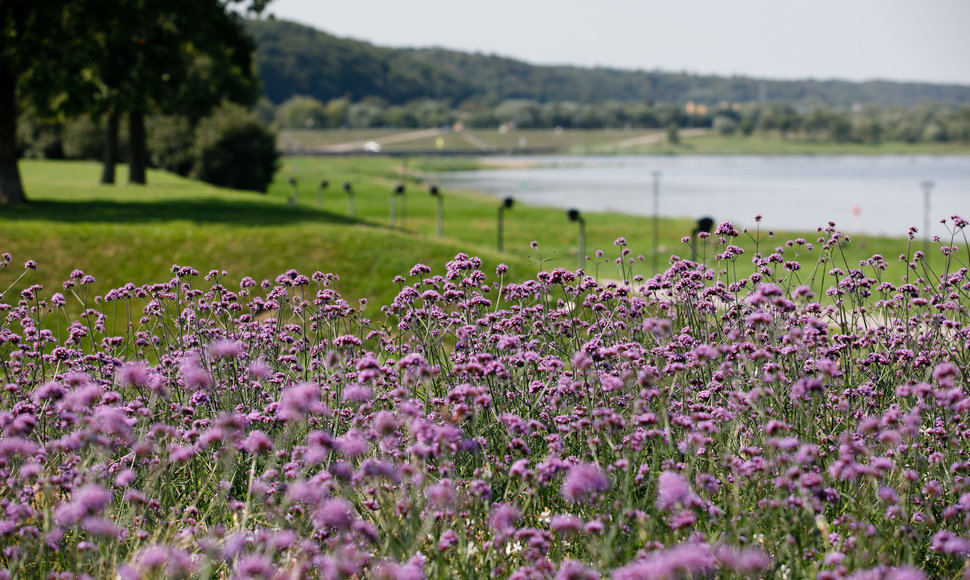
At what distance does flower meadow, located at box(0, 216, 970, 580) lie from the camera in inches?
129

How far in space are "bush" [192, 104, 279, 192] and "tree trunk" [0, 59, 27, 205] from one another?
22.9m

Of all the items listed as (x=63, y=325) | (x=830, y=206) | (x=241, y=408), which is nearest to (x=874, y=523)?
(x=241, y=408)

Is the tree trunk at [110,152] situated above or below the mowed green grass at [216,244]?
above

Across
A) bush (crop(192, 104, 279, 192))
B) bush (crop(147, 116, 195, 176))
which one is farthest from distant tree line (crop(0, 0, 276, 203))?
bush (crop(147, 116, 195, 176))

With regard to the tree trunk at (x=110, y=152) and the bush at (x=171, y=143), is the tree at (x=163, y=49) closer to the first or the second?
the tree trunk at (x=110, y=152)

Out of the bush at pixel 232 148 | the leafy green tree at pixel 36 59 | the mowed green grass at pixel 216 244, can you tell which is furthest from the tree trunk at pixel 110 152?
the leafy green tree at pixel 36 59

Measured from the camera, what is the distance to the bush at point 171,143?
49781 millimetres

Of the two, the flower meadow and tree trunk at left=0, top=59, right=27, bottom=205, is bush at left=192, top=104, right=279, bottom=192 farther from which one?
the flower meadow

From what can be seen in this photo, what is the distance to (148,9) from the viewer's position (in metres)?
27.2

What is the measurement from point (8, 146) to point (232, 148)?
79.6ft

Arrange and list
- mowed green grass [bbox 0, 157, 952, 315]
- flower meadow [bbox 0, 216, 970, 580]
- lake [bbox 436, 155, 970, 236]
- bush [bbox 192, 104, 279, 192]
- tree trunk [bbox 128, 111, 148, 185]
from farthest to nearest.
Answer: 1. lake [bbox 436, 155, 970, 236]
2. bush [bbox 192, 104, 279, 192]
3. tree trunk [bbox 128, 111, 148, 185]
4. mowed green grass [bbox 0, 157, 952, 315]
5. flower meadow [bbox 0, 216, 970, 580]

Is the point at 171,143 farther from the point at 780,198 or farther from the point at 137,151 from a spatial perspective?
the point at 780,198

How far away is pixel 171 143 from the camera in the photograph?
50.2 m

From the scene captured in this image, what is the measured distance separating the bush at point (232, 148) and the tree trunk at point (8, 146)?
22.9m
